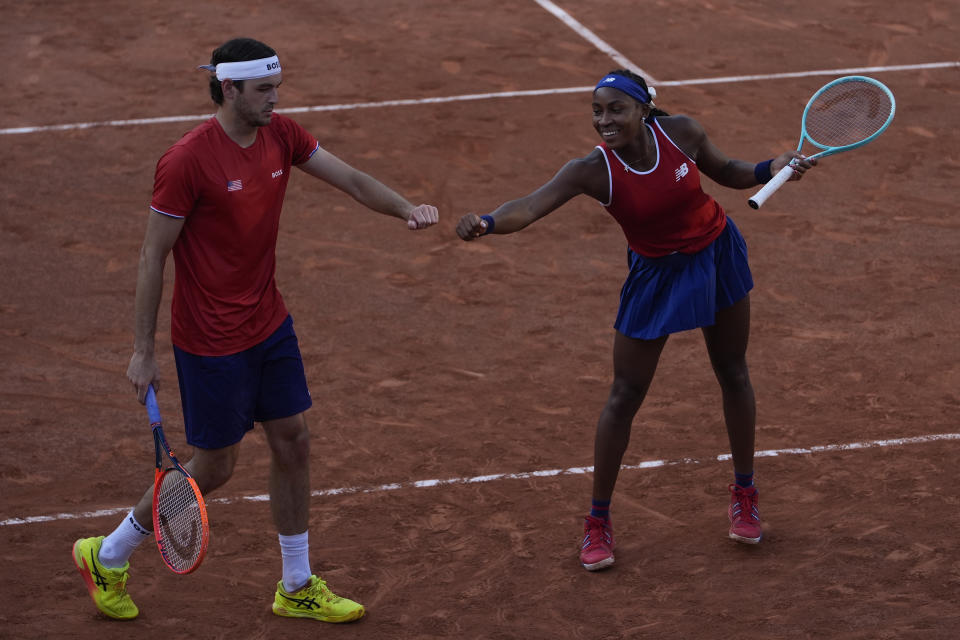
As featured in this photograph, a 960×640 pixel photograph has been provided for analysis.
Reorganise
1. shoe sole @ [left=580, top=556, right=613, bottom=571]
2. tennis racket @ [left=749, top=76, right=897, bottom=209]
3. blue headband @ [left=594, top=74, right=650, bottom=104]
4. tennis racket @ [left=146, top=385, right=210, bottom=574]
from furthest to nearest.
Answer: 1. tennis racket @ [left=749, top=76, right=897, bottom=209]
2. shoe sole @ [left=580, top=556, right=613, bottom=571]
3. blue headband @ [left=594, top=74, right=650, bottom=104]
4. tennis racket @ [left=146, top=385, right=210, bottom=574]

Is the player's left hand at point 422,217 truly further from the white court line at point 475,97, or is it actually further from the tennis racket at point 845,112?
the white court line at point 475,97

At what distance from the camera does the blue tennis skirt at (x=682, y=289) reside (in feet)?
19.0

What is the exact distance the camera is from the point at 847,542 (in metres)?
6.17

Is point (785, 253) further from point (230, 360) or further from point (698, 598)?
point (230, 360)

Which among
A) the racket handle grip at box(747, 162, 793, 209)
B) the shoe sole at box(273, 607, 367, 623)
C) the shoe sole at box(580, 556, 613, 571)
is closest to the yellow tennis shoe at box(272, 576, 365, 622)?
the shoe sole at box(273, 607, 367, 623)

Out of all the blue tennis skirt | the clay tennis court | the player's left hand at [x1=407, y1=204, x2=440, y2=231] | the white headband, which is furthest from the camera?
the clay tennis court

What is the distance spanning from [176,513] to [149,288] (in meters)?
0.91

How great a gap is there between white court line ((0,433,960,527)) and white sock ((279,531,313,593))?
1153mm

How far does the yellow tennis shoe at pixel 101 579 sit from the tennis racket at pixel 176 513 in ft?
1.38

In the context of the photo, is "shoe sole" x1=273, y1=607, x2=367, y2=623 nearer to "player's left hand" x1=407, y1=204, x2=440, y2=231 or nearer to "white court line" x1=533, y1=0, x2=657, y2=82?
"player's left hand" x1=407, y1=204, x2=440, y2=231

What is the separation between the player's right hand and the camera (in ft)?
18.0

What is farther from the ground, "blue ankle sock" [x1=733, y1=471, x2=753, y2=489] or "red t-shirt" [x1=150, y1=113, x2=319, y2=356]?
"red t-shirt" [x1=150, y1=113, x2=319, y2=356]

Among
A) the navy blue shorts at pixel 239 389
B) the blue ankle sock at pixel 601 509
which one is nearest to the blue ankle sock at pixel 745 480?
the blue ankle sock at pixel 601 509

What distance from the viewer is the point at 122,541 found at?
5.58 m
